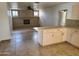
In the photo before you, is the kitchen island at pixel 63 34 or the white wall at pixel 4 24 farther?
the kitchen island at pixel 63 34

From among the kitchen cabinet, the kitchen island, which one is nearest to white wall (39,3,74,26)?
the kitchen island

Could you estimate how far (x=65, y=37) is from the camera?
151cm

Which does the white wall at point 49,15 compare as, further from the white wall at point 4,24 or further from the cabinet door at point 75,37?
the white wall at point 4,24

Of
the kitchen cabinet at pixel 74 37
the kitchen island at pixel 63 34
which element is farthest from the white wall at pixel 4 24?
the kitchen cabinet at pixel 74 37

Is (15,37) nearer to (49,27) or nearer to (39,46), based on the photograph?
(39,46)

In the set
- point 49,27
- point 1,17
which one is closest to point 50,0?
point 49,27

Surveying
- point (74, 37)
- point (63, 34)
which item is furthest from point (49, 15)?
point (74, 37)

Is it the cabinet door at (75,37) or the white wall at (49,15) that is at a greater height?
the white wall at (49,15)

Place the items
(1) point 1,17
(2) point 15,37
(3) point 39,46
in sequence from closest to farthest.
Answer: (1) point 1,17 → (2) point 15,37 → (3) point 39,46

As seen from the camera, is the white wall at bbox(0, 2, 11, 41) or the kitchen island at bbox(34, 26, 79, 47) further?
the kitchen island at bbox(34, 26, 79, 47)

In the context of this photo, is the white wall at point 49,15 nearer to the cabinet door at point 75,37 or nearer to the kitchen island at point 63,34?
the kitchen island at point 63,34

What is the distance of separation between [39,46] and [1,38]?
23.4 inches

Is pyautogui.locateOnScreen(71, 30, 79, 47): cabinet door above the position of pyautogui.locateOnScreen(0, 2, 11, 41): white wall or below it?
below

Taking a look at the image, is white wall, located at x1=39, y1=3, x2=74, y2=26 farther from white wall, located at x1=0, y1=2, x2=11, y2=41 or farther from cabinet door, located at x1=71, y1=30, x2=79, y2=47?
white wall, located at x1=0, y1=2, x2=11, y2=41
